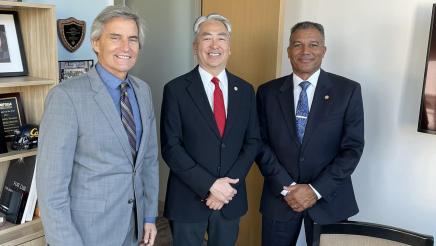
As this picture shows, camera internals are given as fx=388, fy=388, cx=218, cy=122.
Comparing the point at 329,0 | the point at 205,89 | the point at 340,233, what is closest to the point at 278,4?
the point at 329,0

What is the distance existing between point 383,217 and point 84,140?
74.0 inches

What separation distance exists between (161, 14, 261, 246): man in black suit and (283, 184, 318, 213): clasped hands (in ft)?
0.82

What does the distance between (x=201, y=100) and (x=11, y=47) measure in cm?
97

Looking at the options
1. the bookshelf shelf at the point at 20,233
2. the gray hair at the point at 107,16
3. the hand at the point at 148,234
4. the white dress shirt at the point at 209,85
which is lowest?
the bookshelf shelf at the point at 20,233

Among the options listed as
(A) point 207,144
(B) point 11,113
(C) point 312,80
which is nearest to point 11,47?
(B) point 11,113

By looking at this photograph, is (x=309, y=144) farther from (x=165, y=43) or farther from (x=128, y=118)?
(x=165, y=43)

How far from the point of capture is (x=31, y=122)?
6.63 feet

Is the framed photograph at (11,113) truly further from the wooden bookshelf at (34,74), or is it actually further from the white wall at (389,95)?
the white wall at (389,95)

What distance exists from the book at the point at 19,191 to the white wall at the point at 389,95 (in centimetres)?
186

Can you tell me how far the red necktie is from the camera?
1.89 meters

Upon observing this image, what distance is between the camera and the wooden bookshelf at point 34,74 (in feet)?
5.99

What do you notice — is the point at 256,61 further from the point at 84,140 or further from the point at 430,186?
the point at 84,140

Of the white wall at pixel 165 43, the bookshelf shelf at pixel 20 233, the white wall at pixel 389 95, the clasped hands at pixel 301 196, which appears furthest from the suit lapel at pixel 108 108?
the white wall at pixel 165 43

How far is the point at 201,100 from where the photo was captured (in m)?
1.86
